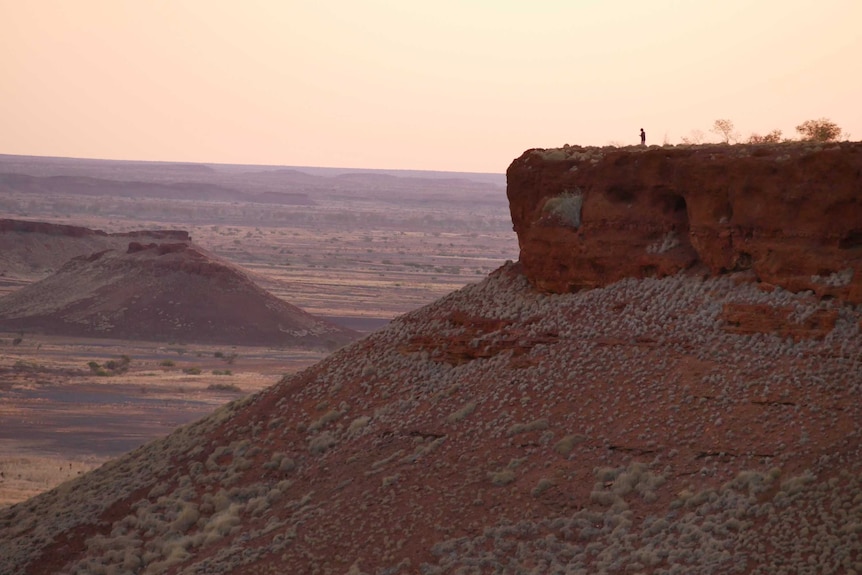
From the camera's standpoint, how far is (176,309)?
56531 mm

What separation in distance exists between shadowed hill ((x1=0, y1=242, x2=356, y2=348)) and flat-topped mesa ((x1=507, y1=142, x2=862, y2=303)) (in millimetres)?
35681

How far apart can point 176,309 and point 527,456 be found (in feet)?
138

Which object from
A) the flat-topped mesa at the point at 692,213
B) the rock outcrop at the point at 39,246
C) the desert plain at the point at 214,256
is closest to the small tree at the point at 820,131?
the flat-topped mesa at the point at 692,213

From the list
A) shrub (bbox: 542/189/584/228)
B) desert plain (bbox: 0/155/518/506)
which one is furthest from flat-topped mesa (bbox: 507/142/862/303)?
desert plain (bbox: 0/155/518/506)

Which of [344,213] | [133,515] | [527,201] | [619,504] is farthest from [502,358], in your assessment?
[344,213]

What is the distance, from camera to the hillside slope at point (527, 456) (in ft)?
44.9

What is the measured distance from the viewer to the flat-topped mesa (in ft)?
52.0

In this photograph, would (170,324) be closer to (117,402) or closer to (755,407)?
(117,402)

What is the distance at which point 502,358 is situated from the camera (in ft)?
59.4

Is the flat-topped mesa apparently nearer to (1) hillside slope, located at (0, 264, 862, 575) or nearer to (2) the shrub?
(2) the shrub

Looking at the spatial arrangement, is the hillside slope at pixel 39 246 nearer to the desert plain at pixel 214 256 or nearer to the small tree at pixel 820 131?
the desert plain at pixel 214 256

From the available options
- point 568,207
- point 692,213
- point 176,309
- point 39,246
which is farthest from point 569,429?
point 39,246

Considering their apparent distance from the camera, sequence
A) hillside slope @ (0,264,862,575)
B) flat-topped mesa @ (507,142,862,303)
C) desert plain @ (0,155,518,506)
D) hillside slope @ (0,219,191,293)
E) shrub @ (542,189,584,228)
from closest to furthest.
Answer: hillside slope @ (0,264,862,575)
flat-topped mesa @ (507,142,862,303)
shrub @ (542,189,584,228)
desert plain @ (0,155,518,506)
hillside slope @ (0,219,191,293)

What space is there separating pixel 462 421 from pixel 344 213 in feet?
489
